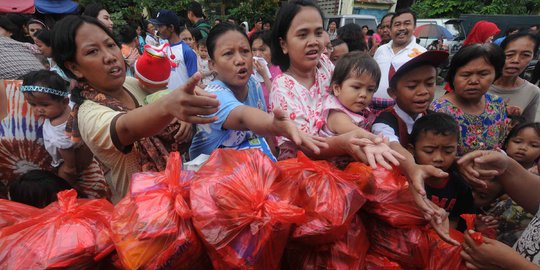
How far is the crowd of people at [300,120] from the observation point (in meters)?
1.19

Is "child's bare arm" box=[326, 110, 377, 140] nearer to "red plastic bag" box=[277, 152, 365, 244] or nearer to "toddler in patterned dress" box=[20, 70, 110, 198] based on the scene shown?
"red plastic bag" box=[277, 152, 365, 244]

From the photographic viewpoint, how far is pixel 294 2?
1794mm

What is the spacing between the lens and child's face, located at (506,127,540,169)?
2108 mm

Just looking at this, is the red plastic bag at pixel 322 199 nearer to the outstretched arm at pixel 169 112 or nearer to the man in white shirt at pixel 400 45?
the outstretched arm at pixel 169 112

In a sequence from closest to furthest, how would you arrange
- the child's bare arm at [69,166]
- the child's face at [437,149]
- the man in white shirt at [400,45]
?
the child's face at [437,149], the child's bare arm at [69,166], the man in white shirt at [400,45]

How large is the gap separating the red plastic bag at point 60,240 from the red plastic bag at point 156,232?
10 centimetres

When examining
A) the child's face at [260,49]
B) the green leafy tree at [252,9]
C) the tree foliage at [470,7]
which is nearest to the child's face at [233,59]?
the child's face at [260,49]

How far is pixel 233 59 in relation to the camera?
168cm

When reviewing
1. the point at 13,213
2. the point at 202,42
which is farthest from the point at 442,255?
the point at 202,42

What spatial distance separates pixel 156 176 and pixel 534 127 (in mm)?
2579

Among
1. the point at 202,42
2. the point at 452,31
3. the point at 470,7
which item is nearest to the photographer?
the point at 202,42

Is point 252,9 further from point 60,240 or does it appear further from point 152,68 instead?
point 60,240

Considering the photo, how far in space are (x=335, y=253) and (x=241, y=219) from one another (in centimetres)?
42

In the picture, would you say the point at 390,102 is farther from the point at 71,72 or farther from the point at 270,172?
the point at 71,72
